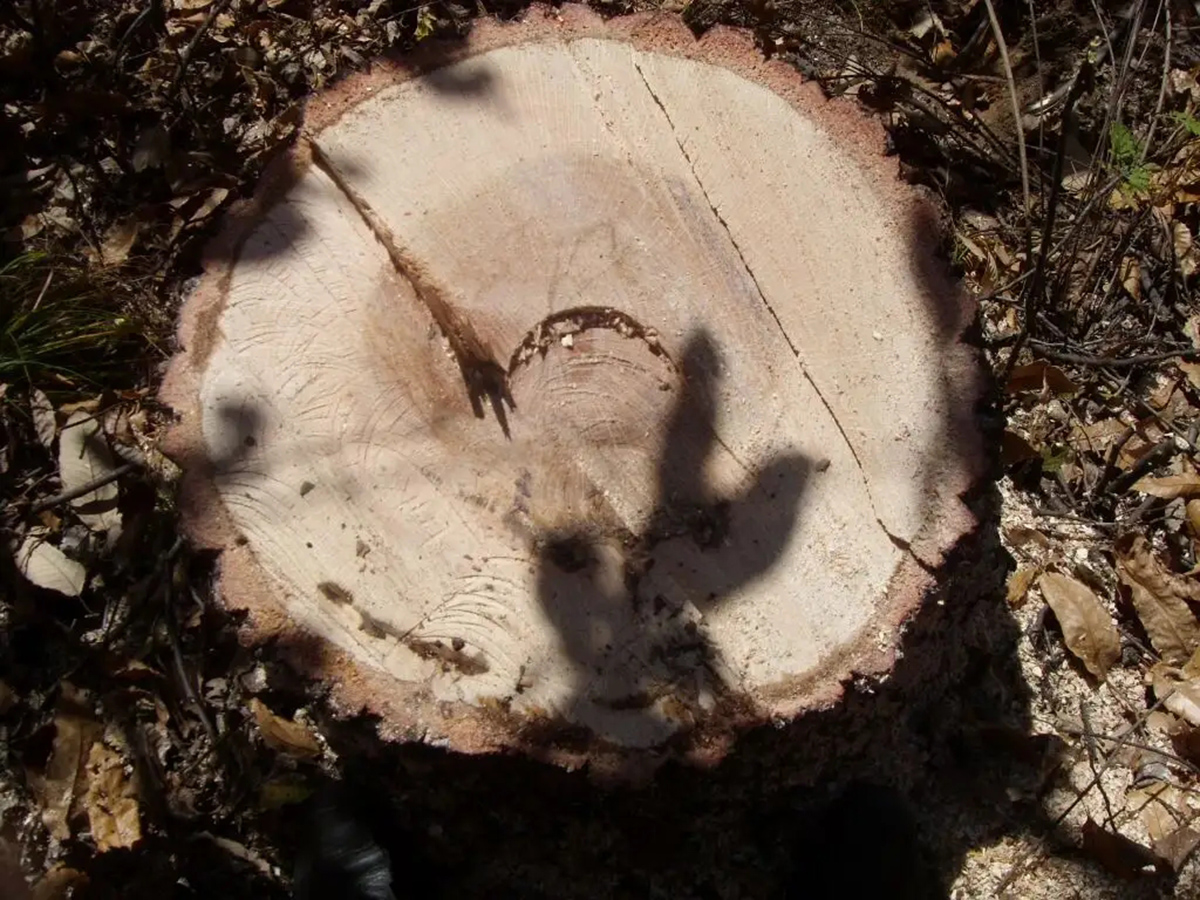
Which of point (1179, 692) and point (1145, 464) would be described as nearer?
point (1179, 692)

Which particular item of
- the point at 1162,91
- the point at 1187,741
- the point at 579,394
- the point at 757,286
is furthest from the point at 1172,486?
the point at 579,394

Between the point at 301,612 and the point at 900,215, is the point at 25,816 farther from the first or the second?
the point at 900,215

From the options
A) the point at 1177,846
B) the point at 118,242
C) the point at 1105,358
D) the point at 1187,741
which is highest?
the point at 118,242

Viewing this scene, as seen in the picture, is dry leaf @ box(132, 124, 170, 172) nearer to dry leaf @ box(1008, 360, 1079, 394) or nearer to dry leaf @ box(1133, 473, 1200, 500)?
dry leaf @ box(1008, 360, 1079, 394)

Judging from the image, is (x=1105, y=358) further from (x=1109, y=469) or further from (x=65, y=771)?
(x=65, y=771)

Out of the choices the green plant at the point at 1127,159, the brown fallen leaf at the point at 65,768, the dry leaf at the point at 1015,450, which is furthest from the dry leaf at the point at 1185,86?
the brown fallen leaf at the point at 65,768

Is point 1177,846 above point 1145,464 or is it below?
below
